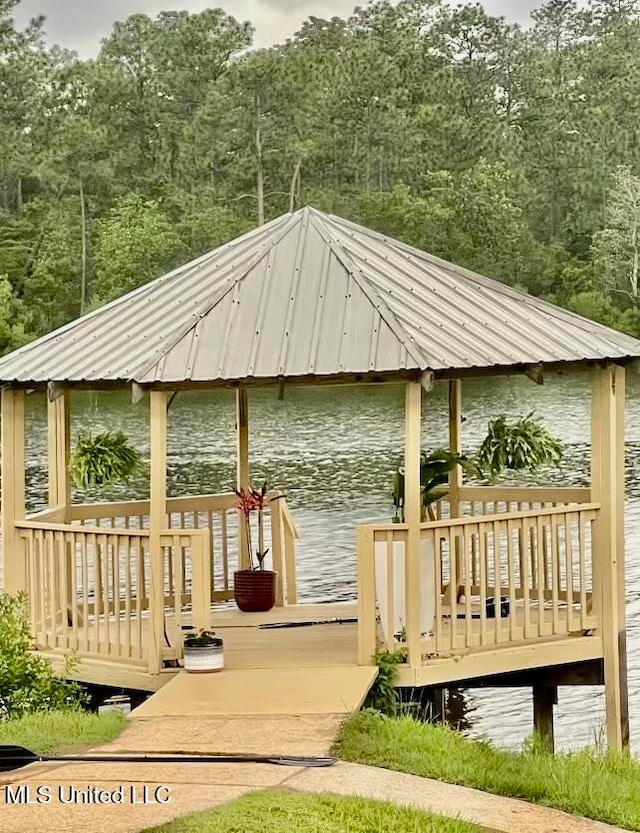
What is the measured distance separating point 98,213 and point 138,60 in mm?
8875

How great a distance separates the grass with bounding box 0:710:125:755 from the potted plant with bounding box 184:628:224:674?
103 centimetres

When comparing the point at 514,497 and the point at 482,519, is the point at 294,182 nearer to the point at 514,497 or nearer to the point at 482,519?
the point at 514,497

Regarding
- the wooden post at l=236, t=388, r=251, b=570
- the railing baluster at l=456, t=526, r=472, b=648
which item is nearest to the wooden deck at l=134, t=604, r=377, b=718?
the railing baluster at l=456, t=526, r=472, b=648

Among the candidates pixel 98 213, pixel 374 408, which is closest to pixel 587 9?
pixel 98 213

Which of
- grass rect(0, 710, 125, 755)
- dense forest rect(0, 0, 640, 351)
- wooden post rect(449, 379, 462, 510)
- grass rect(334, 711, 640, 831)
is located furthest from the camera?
dense forest rect(0, 0, 640, 351)

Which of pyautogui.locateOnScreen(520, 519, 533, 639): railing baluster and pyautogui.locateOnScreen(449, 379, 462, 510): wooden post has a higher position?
pyautogui.locateOnScreen(449, 379, 462, 510): wooden post

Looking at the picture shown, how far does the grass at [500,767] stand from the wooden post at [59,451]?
4.12 m

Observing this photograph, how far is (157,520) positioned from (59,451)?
2.36 meters

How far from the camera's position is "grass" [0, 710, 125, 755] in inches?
314

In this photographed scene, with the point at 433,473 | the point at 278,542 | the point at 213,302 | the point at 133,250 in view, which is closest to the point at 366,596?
the point at 433,473

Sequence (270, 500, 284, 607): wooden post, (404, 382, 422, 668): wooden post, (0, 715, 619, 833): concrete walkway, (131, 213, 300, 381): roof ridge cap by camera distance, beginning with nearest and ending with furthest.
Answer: (0, 715, 619, 833): concrete walkway, (404, 382, 422, 668): wooden post, (131, 213, 300, 381): roof ridge cap, (270, 500, 284, 607): wooden post

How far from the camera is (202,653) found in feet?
31.6

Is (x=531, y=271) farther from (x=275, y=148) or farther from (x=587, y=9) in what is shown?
(x=587, y=9)

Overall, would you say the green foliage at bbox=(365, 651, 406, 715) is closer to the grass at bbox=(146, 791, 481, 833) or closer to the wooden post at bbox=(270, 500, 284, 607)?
the grass at bbox=(146, 791, 481, 833)
